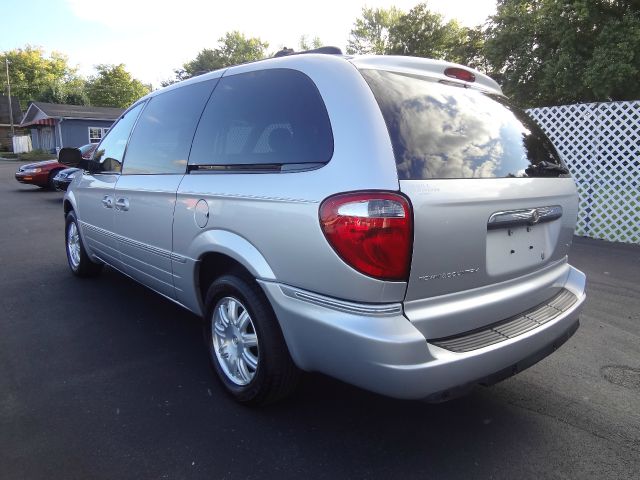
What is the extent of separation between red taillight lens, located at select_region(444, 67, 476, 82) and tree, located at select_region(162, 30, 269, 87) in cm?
6018

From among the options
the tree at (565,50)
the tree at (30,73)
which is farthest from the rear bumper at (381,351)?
the tree at (30,73)

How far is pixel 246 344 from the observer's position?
8.34 ft

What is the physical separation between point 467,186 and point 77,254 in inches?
181

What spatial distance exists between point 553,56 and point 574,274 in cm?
1977

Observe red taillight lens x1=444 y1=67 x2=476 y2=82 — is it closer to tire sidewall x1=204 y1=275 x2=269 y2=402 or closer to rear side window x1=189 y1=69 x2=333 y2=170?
rear side window x1=189 y1=69 x2=333 y2=170

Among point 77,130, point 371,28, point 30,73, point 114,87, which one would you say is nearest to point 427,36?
point 371,28

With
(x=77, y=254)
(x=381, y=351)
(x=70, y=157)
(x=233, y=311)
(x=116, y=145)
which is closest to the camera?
(x=381, y=351)

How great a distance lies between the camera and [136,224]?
134 inches

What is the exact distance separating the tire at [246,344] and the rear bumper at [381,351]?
0.14 metres

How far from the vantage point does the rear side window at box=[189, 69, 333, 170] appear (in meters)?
2.17

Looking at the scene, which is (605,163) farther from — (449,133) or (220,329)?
(220,329)

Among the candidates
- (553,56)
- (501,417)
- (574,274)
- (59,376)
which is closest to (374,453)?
(501,417)

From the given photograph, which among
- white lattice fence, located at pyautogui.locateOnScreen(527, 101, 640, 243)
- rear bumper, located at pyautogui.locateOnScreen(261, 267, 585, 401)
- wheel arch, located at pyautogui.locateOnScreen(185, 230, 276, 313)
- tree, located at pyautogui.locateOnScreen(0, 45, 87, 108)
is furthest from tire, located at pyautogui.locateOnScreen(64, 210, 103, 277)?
tree, located at pyautogui.locateOnScreen(0, 45, 87, 108)

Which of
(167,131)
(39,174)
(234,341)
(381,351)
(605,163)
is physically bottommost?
(39,174)
